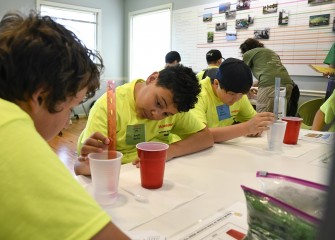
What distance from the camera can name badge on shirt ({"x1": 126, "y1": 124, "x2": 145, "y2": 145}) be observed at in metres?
1.27

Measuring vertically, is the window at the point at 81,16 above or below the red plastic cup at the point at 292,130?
above

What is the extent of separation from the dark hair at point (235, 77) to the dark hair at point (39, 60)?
3.58ft

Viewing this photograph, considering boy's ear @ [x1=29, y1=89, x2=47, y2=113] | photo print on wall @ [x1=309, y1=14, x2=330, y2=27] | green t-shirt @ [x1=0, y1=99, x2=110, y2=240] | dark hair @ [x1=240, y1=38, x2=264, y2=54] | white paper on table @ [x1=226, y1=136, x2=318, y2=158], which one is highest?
photo print on wall @ [x1=309, y1=14, x2=330, y2=27]

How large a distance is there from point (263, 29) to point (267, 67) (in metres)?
0.73

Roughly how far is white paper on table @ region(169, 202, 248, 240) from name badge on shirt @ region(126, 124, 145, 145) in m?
0.60

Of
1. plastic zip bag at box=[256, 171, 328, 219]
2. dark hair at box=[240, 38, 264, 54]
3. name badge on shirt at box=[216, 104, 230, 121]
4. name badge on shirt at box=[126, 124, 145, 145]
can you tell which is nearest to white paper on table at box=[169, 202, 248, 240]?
plastic zip bag at box=[256, 171, 328, 219]

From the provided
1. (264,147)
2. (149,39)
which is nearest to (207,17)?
(149,39)

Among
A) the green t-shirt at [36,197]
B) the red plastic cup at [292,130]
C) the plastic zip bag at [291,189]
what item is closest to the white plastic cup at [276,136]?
the red plastic cup at [292,130]

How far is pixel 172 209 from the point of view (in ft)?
2.56

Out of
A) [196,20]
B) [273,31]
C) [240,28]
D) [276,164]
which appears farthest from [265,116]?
[196,20]

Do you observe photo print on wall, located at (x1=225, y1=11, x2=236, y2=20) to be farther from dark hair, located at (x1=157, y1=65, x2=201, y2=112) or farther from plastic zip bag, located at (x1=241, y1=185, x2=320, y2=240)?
plastic zip bag, located at (x1=241, y1=185, x2=320, y2=240)

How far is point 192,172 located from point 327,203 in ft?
2.93

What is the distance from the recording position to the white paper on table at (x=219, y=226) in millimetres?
657

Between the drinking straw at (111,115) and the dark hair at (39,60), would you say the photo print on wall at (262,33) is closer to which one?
the drinking straw at (111,115)
